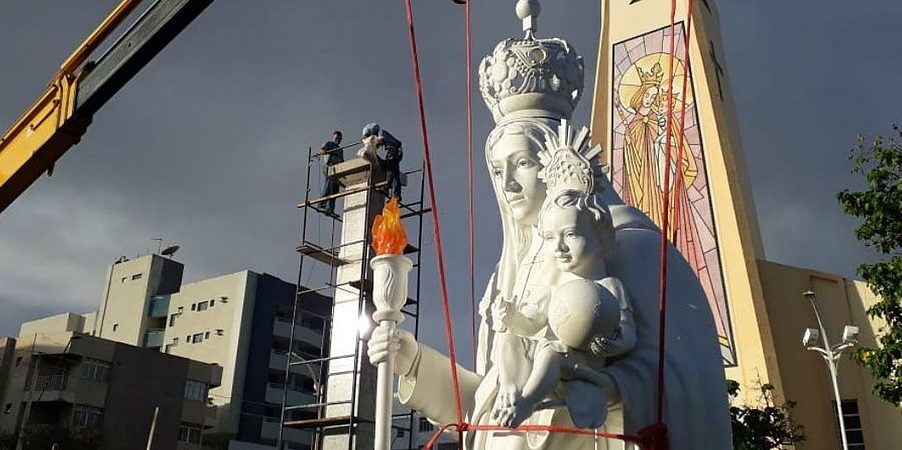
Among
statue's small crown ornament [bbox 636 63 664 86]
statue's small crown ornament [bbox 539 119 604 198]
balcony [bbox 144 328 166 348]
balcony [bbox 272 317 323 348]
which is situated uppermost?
statue's small crown ornament [bbox 636 63 664 86]

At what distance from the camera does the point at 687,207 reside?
18.0 metres

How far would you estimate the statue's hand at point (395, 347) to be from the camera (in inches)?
159

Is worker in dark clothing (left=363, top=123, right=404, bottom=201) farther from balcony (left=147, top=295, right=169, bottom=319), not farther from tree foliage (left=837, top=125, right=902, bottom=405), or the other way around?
balcony (left=147, top=295, right=169, bottom=319)

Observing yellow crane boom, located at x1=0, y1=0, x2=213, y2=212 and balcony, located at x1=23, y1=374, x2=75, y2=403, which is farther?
balcony, located at x1=23, y1=374, x2=75, y2=403

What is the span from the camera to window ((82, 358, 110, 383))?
89.8 feet

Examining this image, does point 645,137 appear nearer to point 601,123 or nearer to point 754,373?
point 601,123

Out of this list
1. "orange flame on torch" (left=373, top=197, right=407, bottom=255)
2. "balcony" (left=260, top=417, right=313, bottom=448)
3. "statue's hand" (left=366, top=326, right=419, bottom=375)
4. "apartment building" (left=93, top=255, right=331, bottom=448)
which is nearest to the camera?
"statue's hand" (left=366, top=326, right=419, bottom=375)

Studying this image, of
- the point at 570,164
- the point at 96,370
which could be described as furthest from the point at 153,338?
the point at 570,164

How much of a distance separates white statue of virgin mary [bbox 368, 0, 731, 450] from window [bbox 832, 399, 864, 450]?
14.6 meters

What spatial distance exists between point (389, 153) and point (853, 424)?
10153mm

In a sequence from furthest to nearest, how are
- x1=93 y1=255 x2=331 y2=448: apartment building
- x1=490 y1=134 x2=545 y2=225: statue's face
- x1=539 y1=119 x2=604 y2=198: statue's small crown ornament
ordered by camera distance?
x1=93 y1=255 x2=331 y2=448: apartment building
x1=490 y1=134 x2=545 y2=225: statue's face
x1=539 y1=119 x2=604 y2=198: statue's small crown ornament

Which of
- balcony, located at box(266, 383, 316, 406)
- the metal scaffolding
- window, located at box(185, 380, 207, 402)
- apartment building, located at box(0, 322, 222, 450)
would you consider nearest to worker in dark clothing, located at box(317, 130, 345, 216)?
the metal scaffolding

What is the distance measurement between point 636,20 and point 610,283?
55.0ft

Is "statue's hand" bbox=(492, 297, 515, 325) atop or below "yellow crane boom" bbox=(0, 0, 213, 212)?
below
